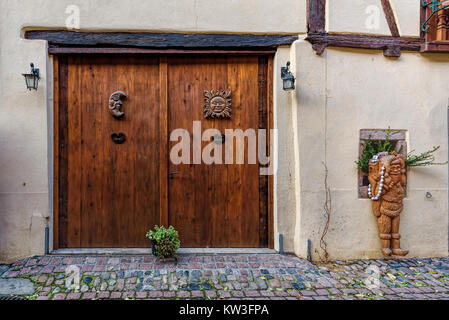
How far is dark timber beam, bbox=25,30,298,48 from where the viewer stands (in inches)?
138

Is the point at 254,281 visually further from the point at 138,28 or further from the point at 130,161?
the point at 138,28

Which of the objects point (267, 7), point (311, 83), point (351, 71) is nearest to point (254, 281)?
point (311, 83)

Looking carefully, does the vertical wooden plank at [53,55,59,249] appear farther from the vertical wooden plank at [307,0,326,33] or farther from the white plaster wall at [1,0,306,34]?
the vertical wooden plank at [307,0,326,33]

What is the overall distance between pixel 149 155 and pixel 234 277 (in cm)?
186

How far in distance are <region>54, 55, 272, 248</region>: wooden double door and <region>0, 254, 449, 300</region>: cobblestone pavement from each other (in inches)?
15.0

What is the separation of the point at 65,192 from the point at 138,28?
2.32 meters

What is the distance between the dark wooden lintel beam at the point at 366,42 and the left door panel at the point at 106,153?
83.4 inches

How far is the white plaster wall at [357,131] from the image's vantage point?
3561 mm

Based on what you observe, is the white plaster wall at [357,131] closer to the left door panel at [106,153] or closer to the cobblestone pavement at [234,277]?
the cobblestone pavement at [234,277]

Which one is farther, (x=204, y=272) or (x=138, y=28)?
(x=138, y=28)

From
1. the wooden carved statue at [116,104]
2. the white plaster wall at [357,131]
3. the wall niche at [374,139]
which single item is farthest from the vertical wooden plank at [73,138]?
the wall niche at [374,139]

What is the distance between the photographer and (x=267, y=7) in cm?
358

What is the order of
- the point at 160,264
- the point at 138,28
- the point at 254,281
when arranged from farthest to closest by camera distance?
the point at 138,28
the point at 160,264
the point at 254,281

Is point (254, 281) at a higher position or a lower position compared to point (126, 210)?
lower
